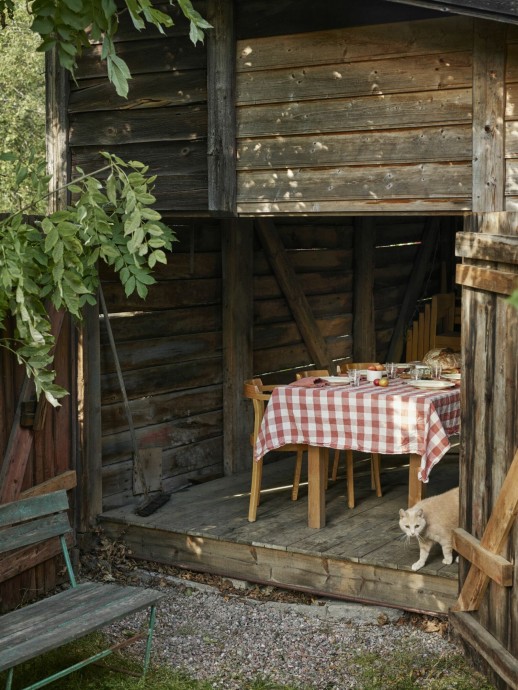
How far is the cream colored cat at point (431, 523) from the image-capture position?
630 centimetres

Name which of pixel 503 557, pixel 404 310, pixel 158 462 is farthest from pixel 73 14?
pixel 404 310

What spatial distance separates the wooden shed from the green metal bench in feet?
3.42

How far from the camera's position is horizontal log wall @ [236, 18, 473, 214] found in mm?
5902

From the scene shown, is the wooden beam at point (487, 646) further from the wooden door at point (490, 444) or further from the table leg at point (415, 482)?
the table leg at point (415, 482)

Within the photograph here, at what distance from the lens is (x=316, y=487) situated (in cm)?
723

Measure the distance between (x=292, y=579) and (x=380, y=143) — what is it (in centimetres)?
288

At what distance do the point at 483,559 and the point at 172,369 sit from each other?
3.94 metres

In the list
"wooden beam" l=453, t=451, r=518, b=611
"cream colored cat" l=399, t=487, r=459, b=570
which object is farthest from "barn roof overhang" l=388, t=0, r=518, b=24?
"cream colored cat" l=399, t=487, r=459, b=570

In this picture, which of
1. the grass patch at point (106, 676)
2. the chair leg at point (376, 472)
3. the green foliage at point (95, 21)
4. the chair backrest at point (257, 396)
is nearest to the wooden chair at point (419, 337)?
the chair leg at point (376, 472)

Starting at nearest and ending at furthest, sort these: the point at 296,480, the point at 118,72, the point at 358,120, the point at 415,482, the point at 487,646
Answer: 1. the point at 118,72
2. the point at 487,646
3. the point at 358,120
4. the point at 415,482
5. the point at 296,480

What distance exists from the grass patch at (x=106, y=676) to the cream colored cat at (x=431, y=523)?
1.33 metres

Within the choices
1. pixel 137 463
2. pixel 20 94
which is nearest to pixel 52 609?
pixel 137 463

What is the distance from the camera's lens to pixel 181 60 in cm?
704

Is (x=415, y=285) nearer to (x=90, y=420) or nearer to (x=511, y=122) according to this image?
(x=90, y=420)
